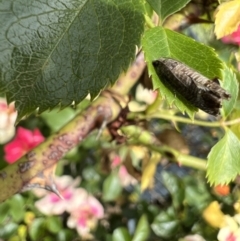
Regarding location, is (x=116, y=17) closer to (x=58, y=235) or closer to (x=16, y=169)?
(x=16, y=169)

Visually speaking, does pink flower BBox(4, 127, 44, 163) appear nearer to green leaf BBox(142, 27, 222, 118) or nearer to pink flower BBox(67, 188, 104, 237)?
pink flower BBox(67, 188, 104, 237)

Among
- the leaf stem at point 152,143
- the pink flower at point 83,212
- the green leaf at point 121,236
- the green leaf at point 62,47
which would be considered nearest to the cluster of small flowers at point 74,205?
the pink flower at point 83,212

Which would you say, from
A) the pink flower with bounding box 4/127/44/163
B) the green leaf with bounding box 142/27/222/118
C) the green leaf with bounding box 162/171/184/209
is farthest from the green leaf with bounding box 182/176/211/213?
the green leaf with bounding box 142/27/222/118

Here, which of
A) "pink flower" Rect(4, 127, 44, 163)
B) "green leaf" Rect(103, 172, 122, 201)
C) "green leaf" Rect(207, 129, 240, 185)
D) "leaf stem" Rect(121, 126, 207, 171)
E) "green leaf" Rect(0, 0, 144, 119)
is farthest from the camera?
"green leaf" Rect(103, 172, 122, 201)

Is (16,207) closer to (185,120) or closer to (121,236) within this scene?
(121,236)

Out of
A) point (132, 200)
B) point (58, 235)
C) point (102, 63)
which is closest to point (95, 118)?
point (102, 63)

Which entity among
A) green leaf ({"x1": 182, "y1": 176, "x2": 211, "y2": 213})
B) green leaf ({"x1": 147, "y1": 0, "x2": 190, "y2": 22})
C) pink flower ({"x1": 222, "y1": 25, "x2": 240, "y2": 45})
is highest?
green leaf ({"x1": 147, "y1": 0, "x2": 190, "y2": 22})
